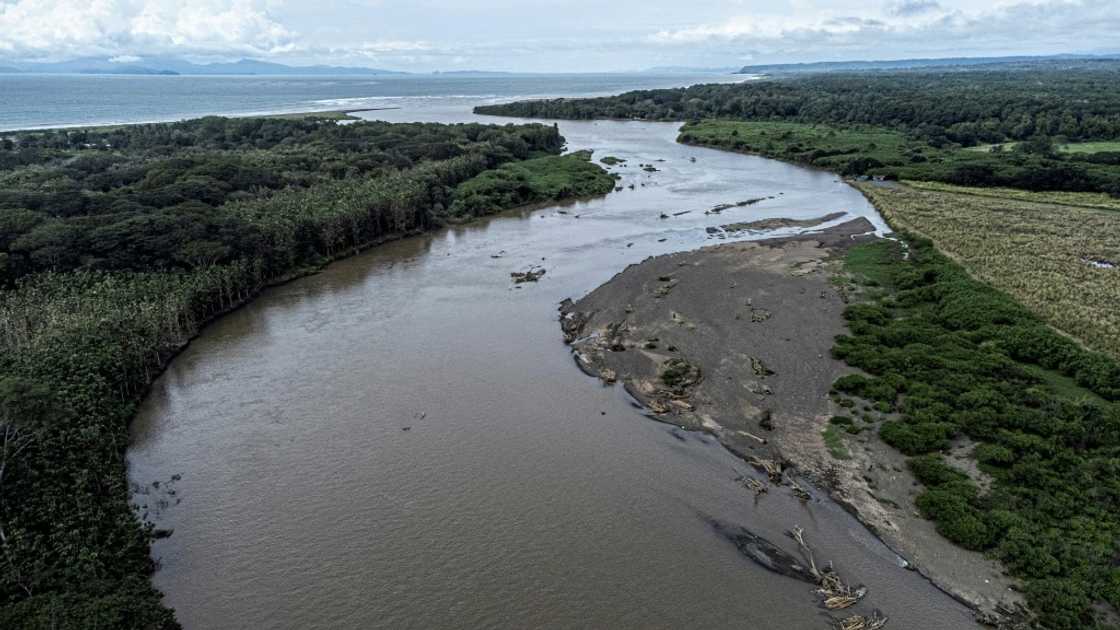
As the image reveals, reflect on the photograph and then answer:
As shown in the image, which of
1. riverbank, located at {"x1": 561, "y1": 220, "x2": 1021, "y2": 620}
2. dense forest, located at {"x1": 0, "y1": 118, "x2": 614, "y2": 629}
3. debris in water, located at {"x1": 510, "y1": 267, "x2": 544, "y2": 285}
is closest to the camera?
dense forest, located at {"x1": 0, "y1": 118, "x2": 614, "y2": 629}

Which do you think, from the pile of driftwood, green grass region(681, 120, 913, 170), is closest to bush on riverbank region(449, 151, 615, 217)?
green grass region(681, 120, 913, 170)

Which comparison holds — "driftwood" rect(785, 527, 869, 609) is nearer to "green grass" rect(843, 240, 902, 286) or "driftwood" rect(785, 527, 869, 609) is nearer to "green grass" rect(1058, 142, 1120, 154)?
"green grass" rect(843, 240, 902, 286)

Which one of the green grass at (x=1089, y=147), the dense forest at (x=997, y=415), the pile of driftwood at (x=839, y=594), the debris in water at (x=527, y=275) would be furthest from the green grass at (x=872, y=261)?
the green grass at (x=1089, y=147)

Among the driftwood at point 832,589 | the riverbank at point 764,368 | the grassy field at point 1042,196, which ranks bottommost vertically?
the driftwood at point 832,589

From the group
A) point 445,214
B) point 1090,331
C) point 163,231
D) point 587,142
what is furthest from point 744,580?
point 587,142

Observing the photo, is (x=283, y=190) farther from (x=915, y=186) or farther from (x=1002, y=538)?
(x=915, y=186)

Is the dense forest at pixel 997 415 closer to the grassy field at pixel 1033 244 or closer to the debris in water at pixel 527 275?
the grassy field at pixel 1033 244
